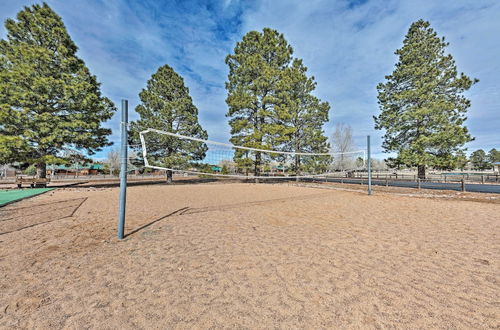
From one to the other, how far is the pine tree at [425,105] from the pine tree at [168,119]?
18.9 metres

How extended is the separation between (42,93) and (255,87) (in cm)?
1604

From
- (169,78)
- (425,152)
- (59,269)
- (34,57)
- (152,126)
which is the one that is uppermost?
(169,78)

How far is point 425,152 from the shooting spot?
1603 centimetres

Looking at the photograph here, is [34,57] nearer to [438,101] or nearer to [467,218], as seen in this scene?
[467,218]

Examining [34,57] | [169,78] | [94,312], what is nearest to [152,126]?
[169,78]

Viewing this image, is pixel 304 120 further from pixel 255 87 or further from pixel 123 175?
pixel 123 175

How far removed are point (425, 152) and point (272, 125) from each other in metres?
12.6

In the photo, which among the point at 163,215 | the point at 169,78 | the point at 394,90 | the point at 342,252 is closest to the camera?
the point at 342,252

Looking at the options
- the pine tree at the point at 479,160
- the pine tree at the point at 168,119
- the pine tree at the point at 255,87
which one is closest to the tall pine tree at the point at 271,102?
the pine tree at the point at 255,87

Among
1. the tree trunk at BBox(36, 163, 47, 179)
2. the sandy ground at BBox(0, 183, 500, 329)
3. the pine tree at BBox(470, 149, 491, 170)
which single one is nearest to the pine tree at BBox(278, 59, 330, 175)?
the sandy ground at BBox(0, 183, 500, 329)

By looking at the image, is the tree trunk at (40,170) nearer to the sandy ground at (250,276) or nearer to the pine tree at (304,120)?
the sandy ground at (250,276)

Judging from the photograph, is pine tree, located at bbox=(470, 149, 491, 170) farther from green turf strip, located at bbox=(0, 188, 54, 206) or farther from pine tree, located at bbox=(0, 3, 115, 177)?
green turf strip, located at bbox=(0, 188, 54, 206)

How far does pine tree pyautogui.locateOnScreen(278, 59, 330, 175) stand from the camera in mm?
20203

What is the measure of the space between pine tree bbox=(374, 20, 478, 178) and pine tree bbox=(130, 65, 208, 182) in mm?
18941
